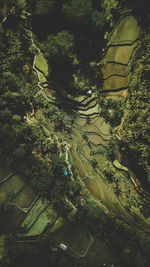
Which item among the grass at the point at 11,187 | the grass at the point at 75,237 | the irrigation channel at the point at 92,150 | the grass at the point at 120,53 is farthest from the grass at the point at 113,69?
the grass at the point at 75,237

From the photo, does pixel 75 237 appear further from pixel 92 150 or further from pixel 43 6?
pixel 43 6

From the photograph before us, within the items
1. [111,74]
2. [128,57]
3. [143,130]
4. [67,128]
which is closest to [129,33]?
[128,57]

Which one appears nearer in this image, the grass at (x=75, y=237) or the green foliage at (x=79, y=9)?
the green foliage at (x=79, y=9)

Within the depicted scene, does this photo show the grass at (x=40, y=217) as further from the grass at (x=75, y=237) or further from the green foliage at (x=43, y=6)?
the green foliage at (x=43, y=6)

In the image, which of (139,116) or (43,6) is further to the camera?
(139,116)

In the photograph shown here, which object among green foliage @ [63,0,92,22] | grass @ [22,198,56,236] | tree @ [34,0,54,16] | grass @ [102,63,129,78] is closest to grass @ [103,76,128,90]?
grass @ [102,63,129,78]

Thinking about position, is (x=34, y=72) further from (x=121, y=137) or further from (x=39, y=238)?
(x=39, y=238)

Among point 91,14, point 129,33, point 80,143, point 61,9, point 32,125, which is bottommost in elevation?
point 32,125

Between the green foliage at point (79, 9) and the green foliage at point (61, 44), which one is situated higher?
the green foliage at point (79, 9)

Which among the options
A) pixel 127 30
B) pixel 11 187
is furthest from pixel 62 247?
pixel 127 30
